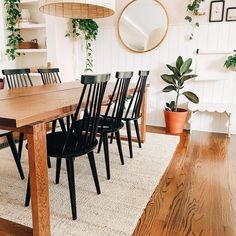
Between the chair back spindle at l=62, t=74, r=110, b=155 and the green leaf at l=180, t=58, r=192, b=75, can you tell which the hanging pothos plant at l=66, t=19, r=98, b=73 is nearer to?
the green leaf at l=180, t=58, r=192, b=75

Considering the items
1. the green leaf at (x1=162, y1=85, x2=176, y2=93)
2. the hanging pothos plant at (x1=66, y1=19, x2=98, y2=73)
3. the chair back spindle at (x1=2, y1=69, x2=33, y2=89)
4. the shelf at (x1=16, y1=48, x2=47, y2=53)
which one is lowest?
the green leaf at (x1=162, y1=85, x2=176, y2=93)

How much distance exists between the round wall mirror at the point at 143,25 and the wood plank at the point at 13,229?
3118mm

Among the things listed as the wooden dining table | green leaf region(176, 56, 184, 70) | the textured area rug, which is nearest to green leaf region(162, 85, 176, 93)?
green leaf region(176, 56, 184, 70)

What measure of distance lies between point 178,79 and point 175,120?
0.59 metres

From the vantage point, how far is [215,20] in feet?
11.3

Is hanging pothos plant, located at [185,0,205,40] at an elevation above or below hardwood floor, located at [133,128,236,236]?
above

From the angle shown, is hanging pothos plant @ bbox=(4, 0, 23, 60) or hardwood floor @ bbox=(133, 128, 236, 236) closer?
hardwood floor @ bbox=(133, 128, 236, 236)

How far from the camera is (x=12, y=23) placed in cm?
400

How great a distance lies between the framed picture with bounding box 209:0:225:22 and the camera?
3.39 metres

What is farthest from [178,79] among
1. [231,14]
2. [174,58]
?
[231,14]

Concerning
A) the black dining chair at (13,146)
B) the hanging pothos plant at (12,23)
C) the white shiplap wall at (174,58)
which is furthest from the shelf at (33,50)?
the black dining chair at (13,146)

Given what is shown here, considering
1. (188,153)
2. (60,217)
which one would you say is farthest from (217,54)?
(60,217)

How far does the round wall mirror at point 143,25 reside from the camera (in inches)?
147

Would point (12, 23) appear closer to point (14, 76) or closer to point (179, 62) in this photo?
point (14, 76)
